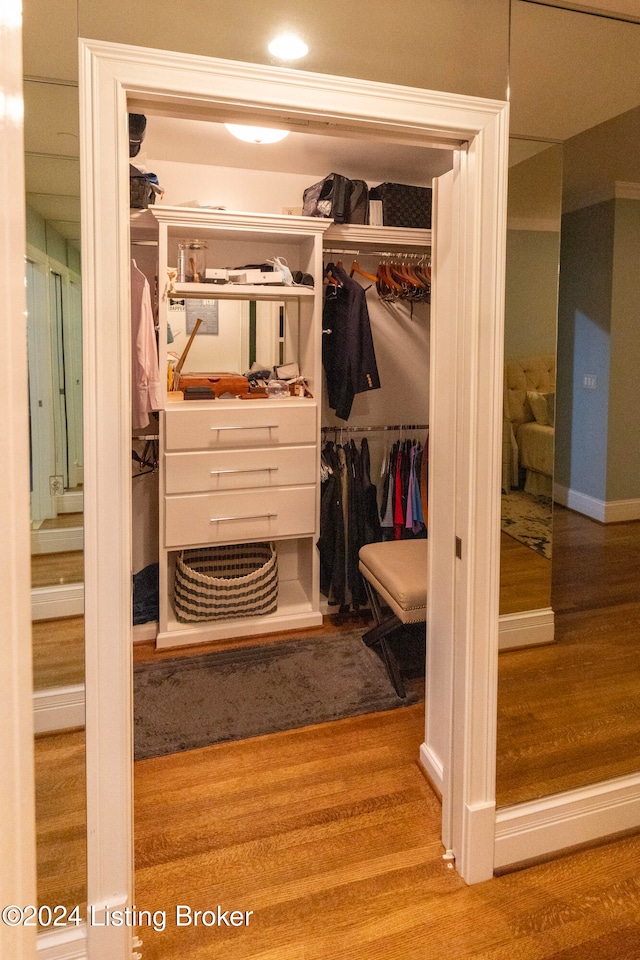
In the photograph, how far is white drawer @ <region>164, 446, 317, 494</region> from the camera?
127 inches

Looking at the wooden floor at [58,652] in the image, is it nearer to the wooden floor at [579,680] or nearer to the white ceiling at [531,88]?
the white ceiling at [531,88]

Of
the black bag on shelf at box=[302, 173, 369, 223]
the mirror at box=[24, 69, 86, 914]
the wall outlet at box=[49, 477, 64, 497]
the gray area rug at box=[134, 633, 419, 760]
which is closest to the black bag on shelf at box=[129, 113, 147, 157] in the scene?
the black bag on shelf at box=[302, 173, 369, 223]

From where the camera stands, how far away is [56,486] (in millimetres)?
1473

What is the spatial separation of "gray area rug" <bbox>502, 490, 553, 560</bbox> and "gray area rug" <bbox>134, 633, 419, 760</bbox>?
1214 mm

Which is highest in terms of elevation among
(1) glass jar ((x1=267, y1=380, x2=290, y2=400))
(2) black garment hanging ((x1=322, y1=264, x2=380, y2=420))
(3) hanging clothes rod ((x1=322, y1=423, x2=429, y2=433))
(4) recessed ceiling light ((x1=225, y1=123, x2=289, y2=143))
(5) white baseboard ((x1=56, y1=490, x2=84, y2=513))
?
(4) recessed ceiling light ((x1=225, y1=123, x2=289, y2=143))

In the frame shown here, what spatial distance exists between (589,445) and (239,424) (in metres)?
1.67

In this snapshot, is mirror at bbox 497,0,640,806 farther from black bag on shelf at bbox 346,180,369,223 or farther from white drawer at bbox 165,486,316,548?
black bag on shelf at bbox 346,180,369,223

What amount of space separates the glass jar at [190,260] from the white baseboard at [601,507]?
2075 mm

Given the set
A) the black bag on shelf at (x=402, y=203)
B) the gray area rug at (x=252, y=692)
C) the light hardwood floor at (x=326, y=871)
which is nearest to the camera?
the light hardwood floor at (x=326, y=871)

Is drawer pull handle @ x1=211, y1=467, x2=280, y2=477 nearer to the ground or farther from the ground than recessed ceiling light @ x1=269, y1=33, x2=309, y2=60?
nearer to the ground

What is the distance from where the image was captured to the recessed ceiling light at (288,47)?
5.10 ft

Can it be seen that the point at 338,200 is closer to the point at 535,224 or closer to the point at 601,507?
the point at 535,224

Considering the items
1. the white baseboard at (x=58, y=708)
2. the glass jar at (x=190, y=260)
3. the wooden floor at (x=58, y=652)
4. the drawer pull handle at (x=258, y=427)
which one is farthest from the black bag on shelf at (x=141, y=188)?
the white baseboard at (x=58, y=708)

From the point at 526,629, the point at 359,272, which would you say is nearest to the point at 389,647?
the point at 526,629
